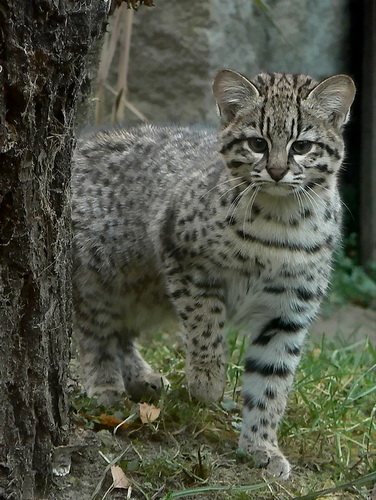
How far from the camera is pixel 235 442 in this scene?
431 centimetres

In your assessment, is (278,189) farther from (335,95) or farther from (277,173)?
(335,95)

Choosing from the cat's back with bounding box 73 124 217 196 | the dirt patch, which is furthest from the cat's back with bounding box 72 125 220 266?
the dirt patch

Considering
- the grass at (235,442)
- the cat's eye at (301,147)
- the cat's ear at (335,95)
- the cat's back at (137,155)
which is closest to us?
the grass at (235,442)

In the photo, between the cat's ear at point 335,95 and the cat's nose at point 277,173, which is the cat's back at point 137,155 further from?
the cat's nose at point 277,173

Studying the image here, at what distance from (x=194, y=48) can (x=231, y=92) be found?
3318mm

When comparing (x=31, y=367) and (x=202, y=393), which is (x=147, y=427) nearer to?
(x=202, y=393)

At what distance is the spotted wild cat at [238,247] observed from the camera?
419 cm

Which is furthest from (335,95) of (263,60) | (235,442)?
(263,60)

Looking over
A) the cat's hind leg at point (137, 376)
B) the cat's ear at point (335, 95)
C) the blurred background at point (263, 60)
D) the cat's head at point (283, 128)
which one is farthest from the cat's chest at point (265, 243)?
the blurred background at point (263, 60)

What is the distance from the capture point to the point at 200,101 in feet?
25.1

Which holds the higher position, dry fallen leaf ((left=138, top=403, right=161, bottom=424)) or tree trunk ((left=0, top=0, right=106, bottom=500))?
tree trunk ((left=0, top=0, right=106, bottom=500))

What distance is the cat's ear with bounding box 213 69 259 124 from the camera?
4293 mm

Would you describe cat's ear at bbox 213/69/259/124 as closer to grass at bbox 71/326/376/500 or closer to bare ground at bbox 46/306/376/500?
grass at bbox 71/326/376/500

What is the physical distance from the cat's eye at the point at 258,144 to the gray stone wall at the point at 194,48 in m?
3.30
